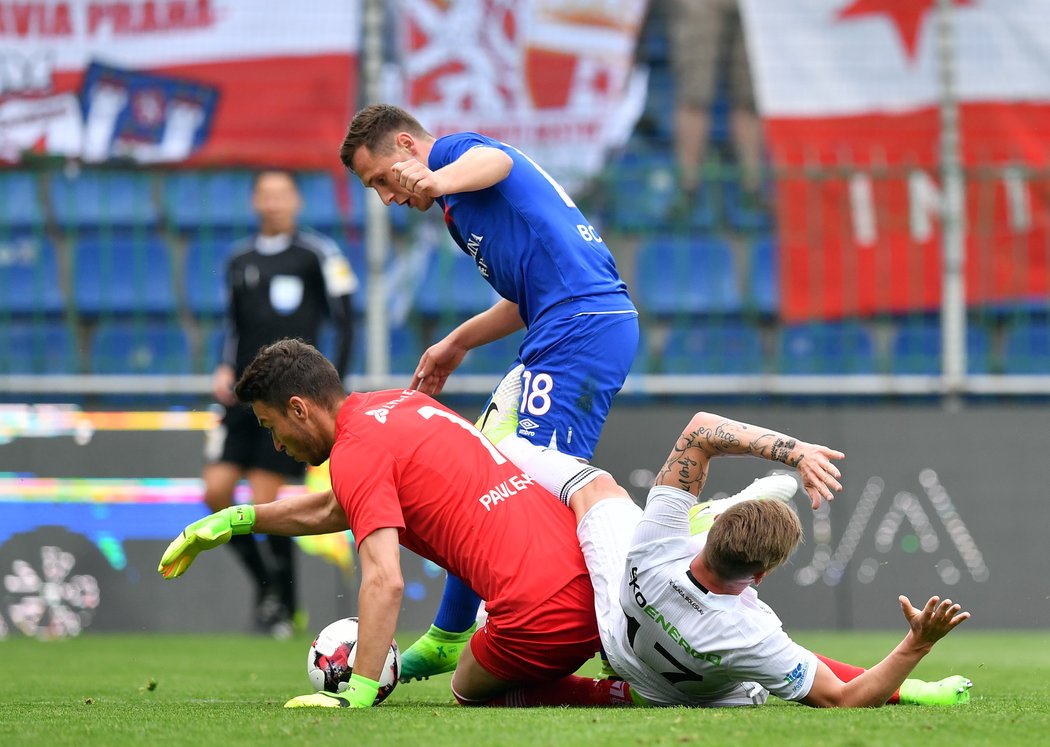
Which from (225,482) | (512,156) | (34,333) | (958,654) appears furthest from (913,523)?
(34,333)

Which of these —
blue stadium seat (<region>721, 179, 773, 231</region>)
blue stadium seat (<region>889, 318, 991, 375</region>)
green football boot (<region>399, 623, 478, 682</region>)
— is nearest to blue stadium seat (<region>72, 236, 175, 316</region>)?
blue stadium seat (<region>721, 179, 773, 231</region>)

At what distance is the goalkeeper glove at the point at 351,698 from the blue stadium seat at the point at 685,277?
17.3 feet

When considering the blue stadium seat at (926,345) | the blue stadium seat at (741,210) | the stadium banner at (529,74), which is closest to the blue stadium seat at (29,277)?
the stadium banner at (529,74)

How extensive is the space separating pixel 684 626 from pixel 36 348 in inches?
234

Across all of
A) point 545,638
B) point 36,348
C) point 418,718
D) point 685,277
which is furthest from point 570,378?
point 36,348

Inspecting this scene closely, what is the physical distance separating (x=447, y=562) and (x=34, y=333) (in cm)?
534

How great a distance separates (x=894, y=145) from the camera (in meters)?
9.16

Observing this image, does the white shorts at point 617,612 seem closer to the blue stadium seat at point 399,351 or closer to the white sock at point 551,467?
the white sock at point 551,467

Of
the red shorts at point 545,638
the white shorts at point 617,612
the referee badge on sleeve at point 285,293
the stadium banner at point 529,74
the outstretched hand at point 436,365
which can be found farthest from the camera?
the stadium banner at point 529,74

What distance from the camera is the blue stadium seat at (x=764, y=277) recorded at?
890 cm

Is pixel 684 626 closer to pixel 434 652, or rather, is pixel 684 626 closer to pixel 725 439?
pixel 725 439

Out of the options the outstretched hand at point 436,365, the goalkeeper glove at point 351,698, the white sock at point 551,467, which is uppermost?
the outstretched hand at point 436,365

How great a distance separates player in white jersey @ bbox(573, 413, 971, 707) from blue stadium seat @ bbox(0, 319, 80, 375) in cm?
556

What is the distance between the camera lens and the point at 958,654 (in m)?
6.43
